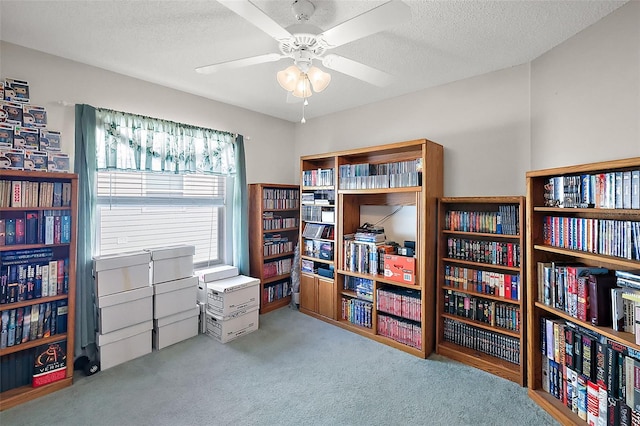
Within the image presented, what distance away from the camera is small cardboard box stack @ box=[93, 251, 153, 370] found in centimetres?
252

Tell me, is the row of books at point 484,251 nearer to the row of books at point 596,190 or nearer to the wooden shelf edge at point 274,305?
the row of books at point 596,190

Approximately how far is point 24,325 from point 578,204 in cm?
388

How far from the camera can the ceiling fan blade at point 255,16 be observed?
48.1 inches

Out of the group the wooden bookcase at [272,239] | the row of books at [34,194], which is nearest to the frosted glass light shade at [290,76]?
the row of books at [34,194]

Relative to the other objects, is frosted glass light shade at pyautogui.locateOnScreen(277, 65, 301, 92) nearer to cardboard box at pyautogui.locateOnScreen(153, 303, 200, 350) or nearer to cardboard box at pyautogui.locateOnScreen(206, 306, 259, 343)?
cardboard box at pyautogui.locateOnScreen(206, 306, 259, 343)

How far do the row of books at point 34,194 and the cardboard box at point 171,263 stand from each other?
0.83m

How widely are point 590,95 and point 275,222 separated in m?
3.25

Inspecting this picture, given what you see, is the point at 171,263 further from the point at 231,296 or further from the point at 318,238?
the point at 318,238

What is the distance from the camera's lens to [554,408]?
196 centimetres

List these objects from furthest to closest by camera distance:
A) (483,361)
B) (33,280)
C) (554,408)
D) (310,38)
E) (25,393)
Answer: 1. (483,361)
2. (33,280)
3. (25,393)
4. (554,408)
5. (310,38)

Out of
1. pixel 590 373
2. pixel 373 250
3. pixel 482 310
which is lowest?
pixel 590 373

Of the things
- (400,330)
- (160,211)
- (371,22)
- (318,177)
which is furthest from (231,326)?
(371,22)

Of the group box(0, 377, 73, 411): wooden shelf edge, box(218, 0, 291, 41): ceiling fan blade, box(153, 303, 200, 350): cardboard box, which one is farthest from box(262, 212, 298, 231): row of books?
box(218, 0, 291, 41): ceiling fan blade

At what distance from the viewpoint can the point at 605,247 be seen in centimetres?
174
